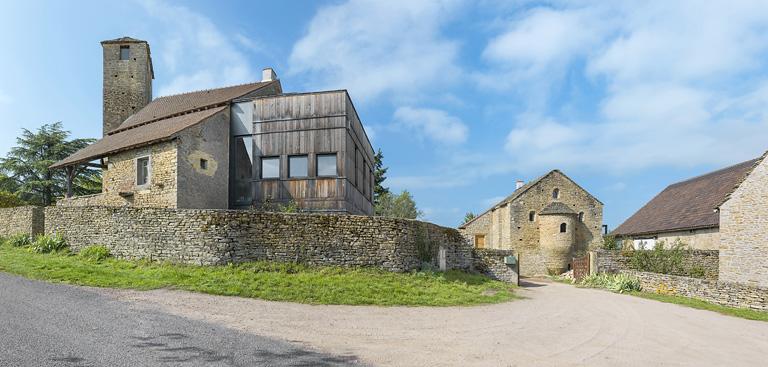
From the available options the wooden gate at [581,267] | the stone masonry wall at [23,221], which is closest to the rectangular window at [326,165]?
the stone masonry wall at [23,221]

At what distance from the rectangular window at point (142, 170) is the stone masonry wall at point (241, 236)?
3134 mm

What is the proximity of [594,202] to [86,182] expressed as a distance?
38.4 m

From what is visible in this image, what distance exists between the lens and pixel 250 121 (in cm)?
2105

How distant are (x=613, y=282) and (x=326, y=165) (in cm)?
1446

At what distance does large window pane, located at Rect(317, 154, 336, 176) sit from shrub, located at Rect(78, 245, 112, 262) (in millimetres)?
8659

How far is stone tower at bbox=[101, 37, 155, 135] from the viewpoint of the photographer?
99.1ft

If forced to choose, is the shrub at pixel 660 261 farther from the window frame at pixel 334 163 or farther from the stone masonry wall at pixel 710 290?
the window frame at pixel 334 163

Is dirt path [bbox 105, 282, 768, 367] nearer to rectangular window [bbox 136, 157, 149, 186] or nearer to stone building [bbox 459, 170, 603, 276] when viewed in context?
rectangular window [bbox 136, 157, 149, 186]

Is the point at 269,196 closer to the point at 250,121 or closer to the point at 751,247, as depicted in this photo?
the point at 250,121

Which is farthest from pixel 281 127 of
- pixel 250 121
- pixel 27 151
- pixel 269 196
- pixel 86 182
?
pixel 27 151

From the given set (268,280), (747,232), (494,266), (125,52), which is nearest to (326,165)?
(268,280)

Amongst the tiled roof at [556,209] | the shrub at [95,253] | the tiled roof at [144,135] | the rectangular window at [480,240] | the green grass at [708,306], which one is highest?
the tiled roof at [144,135]

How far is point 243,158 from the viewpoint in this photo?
21.1m

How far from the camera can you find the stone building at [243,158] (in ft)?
61.3
